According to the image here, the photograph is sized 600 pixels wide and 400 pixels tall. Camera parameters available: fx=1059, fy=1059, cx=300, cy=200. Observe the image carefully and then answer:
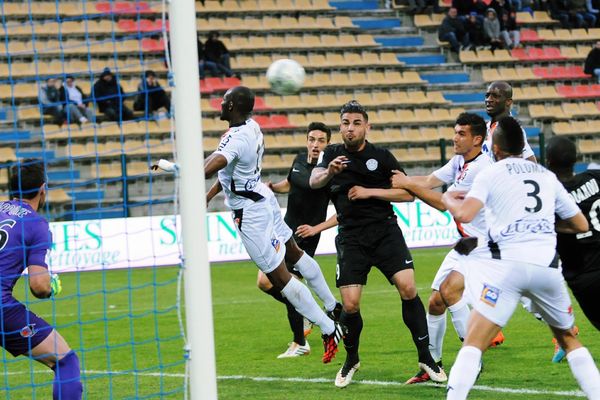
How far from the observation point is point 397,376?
8.88m

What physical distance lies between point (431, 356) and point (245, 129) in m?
2.61

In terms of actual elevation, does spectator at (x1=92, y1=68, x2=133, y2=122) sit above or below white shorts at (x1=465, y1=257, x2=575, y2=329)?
above

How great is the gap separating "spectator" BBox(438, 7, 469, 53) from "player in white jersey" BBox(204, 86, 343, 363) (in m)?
19.4

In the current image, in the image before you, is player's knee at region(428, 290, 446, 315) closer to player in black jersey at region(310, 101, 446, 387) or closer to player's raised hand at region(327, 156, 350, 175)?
player in black jersey at region(310, 101, 446, 387)

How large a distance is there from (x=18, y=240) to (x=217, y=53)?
1876 centimetres

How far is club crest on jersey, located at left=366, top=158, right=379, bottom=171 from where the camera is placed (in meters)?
8.78

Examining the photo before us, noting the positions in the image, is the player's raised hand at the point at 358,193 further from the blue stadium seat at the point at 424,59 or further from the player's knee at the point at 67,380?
the blue stadium seat at the point at 424,59

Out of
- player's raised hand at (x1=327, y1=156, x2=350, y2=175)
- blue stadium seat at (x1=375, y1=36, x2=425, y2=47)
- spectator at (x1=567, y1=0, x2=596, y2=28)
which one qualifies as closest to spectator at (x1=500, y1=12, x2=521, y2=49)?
spectator at (x1=567, y1=0, x2=596, y2=28)

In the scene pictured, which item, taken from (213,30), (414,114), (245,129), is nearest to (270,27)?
(213,30)

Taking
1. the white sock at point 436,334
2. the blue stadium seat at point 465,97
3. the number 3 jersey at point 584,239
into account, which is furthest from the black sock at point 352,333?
the blue stadium seat at point 465,97

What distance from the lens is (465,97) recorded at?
28.1 metres

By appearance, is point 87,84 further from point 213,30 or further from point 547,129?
point 547,129

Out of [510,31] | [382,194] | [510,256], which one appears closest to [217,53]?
[510,31]

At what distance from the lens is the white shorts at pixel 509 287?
6.32 meters
